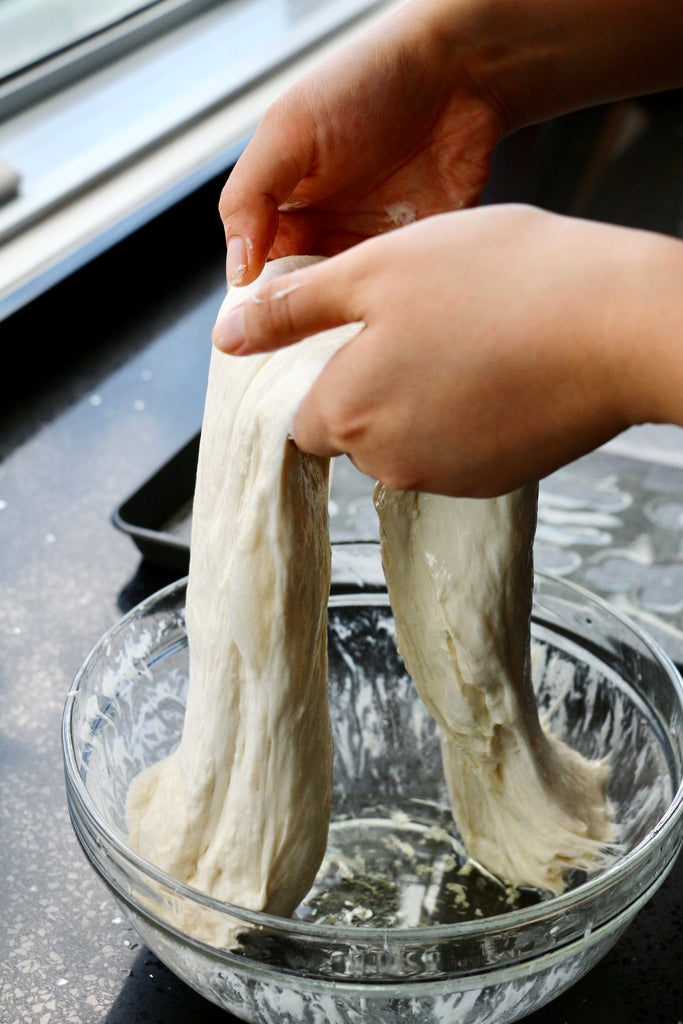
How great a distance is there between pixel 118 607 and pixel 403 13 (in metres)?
0.50

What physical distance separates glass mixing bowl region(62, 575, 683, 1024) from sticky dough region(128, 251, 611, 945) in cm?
4

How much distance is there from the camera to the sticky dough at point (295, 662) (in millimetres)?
522

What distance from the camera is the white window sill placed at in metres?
1.24

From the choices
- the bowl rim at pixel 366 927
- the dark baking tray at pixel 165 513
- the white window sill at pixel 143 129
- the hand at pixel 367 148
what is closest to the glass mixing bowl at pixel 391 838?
the bowl rim at pixel 366 927

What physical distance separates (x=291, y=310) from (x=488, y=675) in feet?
0.86

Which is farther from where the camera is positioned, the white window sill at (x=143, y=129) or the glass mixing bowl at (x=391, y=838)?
the white window sill at (x=143, y=129)

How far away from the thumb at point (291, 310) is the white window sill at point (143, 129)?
73cm

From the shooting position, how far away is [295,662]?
54 cm

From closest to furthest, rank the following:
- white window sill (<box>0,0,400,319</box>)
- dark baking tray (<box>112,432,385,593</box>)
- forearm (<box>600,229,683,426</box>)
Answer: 1. forearm (<box>600,229,683,426</box>)
2. dark baking tray (<box>112,432,385,593</box>)
3. white window sill (<box>0,0,400,319</box>)

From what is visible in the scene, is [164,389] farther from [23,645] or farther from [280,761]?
[280,761]

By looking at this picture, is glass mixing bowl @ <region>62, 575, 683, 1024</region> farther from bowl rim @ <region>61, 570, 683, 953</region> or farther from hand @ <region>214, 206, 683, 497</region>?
hand @ <region>214, 206, 683, 497</region>


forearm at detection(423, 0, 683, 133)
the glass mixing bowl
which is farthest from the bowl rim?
forearm at detection(423, 0, 683, 133)

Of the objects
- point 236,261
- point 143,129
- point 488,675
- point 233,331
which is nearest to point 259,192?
point 236,261

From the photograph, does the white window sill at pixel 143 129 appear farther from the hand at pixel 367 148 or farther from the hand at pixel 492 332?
the hand at pixel 492 332
